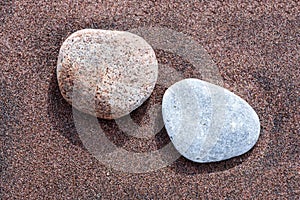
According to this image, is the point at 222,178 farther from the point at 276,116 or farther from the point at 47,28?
the point at 47,28

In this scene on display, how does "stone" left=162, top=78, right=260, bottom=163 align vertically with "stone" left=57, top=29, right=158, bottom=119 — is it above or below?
below

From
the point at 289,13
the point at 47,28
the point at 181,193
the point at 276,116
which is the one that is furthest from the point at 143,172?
the point at 289,13

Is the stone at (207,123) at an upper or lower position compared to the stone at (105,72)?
lower

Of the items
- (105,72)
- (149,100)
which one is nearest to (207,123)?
(149,100)
